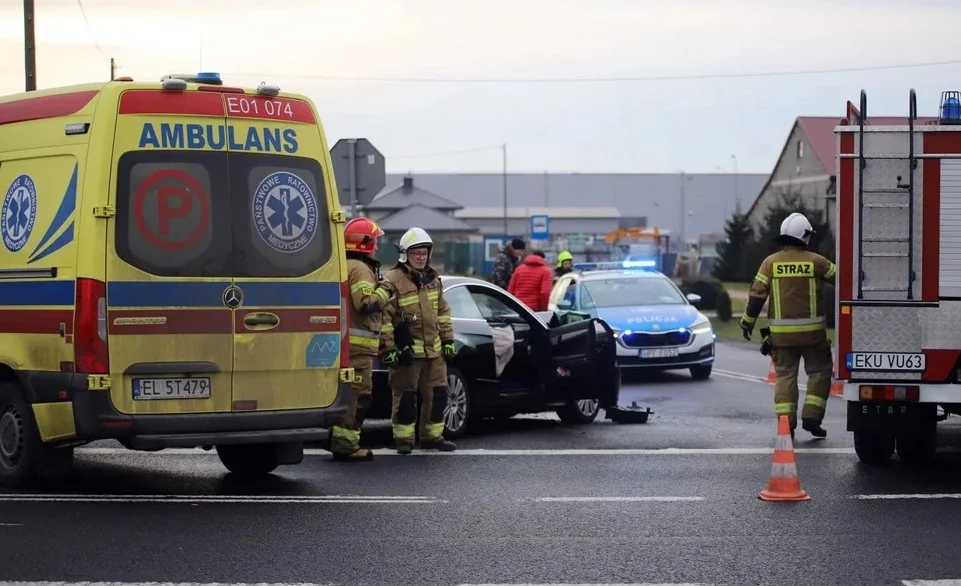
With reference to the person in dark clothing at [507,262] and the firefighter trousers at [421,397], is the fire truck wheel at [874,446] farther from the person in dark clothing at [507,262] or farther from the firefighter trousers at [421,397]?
the person in dark clothing at [507,262]

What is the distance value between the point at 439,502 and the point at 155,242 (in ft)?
7.77

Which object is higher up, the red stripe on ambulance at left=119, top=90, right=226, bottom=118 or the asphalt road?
the red stripe on ambulance at left=119, top=90, right=226, bottom=118

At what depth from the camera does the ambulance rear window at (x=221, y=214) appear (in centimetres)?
914

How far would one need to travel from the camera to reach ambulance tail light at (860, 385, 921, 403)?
10.6 metres

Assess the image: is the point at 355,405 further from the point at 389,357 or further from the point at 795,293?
the point at 795,293

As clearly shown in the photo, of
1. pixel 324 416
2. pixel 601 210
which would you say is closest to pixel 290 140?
pixel 324 416

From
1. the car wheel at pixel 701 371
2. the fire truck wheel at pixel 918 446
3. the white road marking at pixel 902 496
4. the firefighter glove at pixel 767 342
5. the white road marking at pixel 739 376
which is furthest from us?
the car wheel at pixel 701 371

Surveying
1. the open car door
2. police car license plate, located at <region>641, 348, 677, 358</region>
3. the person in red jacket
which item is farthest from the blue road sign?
the open car door

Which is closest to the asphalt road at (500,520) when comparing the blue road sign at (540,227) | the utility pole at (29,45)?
the utility pole at (29,45)

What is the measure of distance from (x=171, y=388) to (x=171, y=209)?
1101mm

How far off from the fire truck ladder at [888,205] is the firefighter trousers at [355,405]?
373cm

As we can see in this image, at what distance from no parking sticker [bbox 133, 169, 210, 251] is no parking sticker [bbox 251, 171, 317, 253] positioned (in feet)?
1.20

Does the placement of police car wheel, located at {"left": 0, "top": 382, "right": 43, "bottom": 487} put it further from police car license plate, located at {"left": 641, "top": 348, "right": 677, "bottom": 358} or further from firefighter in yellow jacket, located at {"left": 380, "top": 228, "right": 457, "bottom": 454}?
police car license plate, located at {"left": 641, "top": 348, "right": 677, "bottom": 358}

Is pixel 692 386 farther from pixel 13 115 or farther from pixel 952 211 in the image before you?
pixel 13 115
